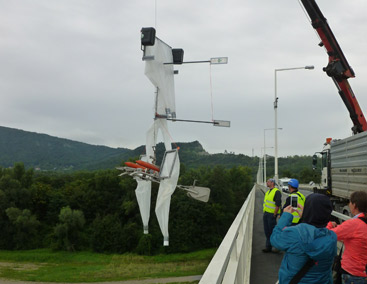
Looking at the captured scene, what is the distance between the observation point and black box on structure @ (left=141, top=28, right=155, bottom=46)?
7.66m

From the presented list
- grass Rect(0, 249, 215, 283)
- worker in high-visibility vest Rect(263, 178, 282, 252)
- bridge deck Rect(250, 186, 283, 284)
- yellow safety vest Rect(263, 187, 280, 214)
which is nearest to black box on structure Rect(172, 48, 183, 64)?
worker in high-visibility vest Rect(263, 178, 282, 252)

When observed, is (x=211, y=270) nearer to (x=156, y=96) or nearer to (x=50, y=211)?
(x=156, y=96)

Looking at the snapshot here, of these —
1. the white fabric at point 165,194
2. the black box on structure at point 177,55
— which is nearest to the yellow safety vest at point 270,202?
the white fabric at point 165,194

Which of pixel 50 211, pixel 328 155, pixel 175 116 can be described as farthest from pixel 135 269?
pixel 175 116

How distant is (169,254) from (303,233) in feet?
203

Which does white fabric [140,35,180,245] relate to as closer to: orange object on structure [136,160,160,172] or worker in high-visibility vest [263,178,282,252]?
orange object on structure [136,160,160,172]

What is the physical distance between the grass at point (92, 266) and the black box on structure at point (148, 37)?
150 ft

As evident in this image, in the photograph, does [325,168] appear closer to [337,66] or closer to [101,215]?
[337,66]

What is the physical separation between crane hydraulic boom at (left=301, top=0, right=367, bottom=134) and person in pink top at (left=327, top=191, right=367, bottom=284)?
1208cm

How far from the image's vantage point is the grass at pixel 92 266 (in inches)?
1987

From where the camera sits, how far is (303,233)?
2941mm

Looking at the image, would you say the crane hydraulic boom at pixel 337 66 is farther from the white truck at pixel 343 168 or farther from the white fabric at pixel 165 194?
the white fabric at pixel 165 194

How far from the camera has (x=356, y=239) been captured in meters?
3.77

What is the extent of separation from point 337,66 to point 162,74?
9.01 meters
